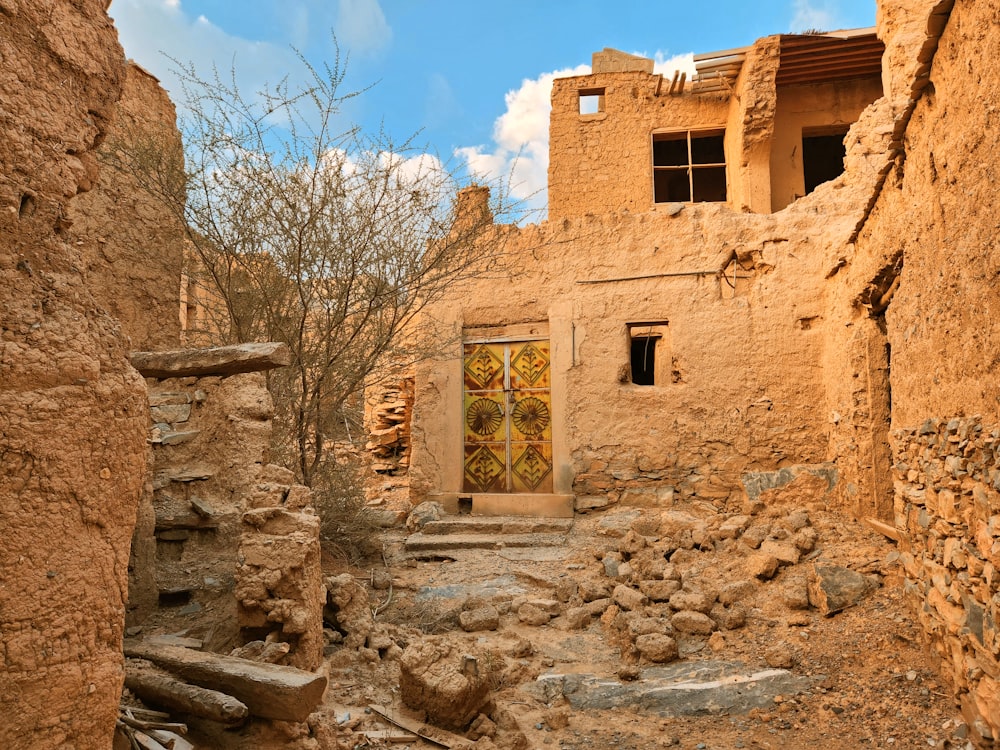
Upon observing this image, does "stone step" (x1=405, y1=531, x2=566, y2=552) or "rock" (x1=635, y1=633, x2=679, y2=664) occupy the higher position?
"stone step" (x1=405, y1=531, x2=566, y2=552)

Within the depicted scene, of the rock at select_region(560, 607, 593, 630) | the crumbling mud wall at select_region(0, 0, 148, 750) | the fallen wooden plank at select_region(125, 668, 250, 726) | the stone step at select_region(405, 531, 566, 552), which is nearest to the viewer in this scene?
the crumbling mud wall at select_region(0, 0, 148, 750)

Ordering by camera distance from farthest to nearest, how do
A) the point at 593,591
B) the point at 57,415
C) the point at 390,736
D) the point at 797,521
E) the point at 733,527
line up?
the point at 733,527 → the point at 797,521 → the point at 593,591 → the point at 390,736 → the point at 57,415

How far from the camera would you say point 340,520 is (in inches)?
228

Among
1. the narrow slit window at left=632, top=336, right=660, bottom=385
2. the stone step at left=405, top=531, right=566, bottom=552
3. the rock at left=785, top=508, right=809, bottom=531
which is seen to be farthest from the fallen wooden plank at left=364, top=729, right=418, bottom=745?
the narrow slit window at left=632, top=336, right=660, bottom=385

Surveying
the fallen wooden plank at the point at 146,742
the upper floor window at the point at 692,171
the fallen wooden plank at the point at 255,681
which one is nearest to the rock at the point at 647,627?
the fallen wooden plank at the point at 255,681

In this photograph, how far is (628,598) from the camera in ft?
15.3

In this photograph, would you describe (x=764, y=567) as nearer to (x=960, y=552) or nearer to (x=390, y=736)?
(x=960, y=552)

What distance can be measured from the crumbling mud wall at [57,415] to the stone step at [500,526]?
17.0 ft

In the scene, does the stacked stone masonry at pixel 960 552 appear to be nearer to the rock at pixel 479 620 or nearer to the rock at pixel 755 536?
the rock at pixel 755 536

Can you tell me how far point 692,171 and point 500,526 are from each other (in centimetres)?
757

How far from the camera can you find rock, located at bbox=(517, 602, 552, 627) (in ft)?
15.1

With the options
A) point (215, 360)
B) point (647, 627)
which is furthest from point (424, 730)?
point (215, 360)

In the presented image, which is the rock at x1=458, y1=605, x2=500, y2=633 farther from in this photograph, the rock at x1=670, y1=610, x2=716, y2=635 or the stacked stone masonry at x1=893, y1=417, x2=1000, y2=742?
the stacked stone masonry at x1=893, y1=417, x2=1000, y2=742

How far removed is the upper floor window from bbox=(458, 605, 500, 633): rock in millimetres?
8385
